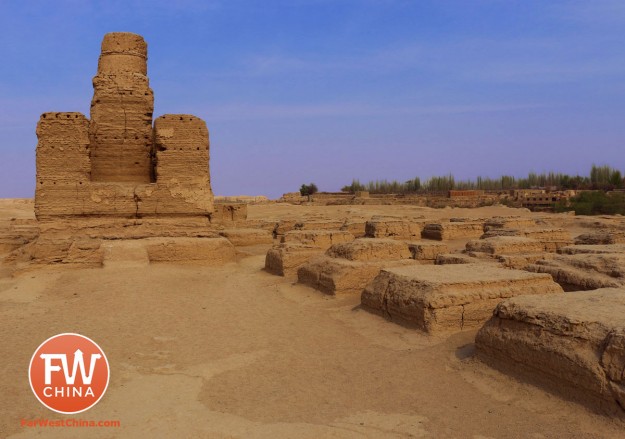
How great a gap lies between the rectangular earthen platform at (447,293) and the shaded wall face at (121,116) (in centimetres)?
669

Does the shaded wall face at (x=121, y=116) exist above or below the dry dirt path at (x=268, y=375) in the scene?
above

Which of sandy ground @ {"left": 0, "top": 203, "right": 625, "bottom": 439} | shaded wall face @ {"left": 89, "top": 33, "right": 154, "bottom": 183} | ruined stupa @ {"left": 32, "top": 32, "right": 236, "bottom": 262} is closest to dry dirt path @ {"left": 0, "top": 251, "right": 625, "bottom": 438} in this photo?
sandy ground @ {"left": 0, "top": 203, "right": 625, "bottom": 439}

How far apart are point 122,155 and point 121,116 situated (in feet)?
2.63

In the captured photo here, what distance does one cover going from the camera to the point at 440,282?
17.0 ft

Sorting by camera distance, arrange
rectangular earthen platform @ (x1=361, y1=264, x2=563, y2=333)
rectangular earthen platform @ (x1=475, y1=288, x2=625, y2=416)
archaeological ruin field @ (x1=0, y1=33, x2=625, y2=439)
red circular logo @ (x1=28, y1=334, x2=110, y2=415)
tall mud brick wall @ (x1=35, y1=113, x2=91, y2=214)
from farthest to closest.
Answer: tall mud brick wall @ (x1=35, y1=113, x2=91, y2=214)
rectangular earthen platform @ (x1=361, y1=264, x2=563, y2=333)
red circular logo @ (x1=28, y1=334, x2=110, y2=415)
archaeological ruin field @ (x1=0, y1=33, x2=625, y2=439)
rectangular earthen platform @ (x1=475, y1=288, x2=625, y2=416)

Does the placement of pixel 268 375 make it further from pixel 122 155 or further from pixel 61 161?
pixel 122 155

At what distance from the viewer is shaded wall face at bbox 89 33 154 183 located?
403 inches

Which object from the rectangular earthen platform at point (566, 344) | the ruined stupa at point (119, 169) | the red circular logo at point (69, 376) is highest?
the ruined stupa at point (119, 169)

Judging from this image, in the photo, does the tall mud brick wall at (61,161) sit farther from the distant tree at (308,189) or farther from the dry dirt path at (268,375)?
the distant tree at (308,189)

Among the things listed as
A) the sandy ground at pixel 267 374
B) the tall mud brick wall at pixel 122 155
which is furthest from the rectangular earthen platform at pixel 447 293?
the tall mud brick wall at pixel 122 155

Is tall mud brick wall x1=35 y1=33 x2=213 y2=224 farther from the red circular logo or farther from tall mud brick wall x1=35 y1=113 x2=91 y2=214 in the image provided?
the red circular logo

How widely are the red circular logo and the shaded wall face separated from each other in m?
6.52

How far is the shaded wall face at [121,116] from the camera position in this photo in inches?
403

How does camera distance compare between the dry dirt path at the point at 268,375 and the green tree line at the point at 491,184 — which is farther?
the green tree line at the point at 491,184
